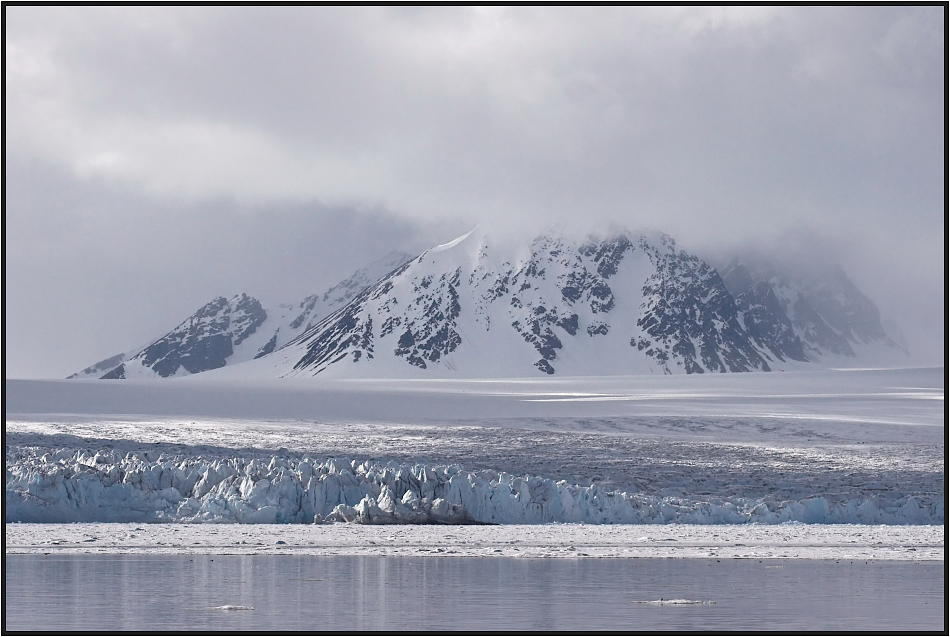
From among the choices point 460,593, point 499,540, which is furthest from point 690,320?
point 460,593

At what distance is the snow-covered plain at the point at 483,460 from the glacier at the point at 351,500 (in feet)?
0.09

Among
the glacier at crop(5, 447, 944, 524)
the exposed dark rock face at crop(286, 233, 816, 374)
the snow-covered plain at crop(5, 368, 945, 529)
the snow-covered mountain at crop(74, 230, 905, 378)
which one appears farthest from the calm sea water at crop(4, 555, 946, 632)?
the exposed dark rock face at crop(286, 233, 816, 374)

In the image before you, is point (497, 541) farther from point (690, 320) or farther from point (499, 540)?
point (690, 320)

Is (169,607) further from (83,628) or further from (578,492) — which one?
(578,492)

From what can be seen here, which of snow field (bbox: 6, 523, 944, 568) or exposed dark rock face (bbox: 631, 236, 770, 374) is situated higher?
exposed dark rock face (bbox: 631, 236, 770, 374)

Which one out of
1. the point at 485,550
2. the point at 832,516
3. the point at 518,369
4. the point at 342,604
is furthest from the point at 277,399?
the point at 518,369

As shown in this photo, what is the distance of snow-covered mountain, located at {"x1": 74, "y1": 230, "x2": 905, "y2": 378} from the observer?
164 meters

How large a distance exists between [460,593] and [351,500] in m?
9.95

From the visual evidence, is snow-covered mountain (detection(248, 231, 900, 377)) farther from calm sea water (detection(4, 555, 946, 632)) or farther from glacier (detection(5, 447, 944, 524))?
calm sea water (detection(4, 555, 946, 632))

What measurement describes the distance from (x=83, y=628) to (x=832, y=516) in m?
15.1

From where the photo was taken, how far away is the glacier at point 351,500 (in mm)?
18656

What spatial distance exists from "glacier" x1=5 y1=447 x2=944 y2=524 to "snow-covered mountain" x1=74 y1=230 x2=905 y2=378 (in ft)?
441

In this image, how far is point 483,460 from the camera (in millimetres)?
24734

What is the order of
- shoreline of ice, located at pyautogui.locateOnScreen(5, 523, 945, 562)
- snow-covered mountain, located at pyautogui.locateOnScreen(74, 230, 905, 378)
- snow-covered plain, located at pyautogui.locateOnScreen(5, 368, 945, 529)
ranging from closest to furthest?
shoreline of ice, located at pyautogui.locateOnScreen(5, 523, 945, 562) < snow-covered plain, located at pyautogui.locateOnScreen(5, 368, 945, 529) < snow-covered mountain, located at pyautogui.locateOnScreen(74, 230, 905, 378)
